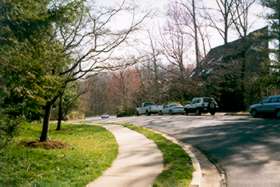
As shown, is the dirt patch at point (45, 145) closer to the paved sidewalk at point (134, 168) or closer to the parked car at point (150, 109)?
the paved sidewalk at point (134, 168)

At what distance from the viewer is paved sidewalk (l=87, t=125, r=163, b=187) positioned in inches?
418

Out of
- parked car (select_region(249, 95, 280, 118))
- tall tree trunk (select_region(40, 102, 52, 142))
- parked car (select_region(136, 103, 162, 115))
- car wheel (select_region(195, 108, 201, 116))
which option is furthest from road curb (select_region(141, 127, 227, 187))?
parked car (select_region(136, 103, 162, 115))

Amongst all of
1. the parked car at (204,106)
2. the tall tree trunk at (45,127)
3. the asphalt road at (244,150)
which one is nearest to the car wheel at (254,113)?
the parked car at (204,106)

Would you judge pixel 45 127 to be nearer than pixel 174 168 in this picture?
No

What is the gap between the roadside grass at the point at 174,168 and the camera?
1056 centimetres

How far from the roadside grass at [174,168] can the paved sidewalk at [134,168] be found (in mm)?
188

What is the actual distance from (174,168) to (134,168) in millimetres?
1049

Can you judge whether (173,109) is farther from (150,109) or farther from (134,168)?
(134,168)

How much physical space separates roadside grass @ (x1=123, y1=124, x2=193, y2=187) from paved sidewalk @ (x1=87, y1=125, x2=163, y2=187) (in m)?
0.19

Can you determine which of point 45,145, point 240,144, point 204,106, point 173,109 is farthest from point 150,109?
point 45,145

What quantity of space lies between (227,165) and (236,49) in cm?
4249

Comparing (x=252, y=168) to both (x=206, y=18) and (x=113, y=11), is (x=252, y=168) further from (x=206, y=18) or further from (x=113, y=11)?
(x=206, y=18)

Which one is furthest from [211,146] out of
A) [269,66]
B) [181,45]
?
[181,45]

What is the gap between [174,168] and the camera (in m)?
12.7
